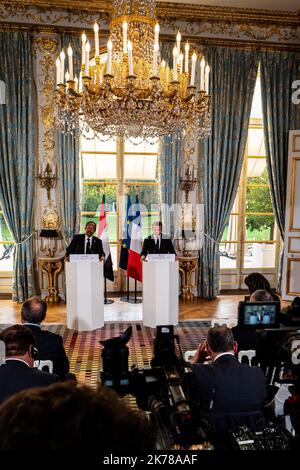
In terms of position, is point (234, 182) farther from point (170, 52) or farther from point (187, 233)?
point (170, 52)

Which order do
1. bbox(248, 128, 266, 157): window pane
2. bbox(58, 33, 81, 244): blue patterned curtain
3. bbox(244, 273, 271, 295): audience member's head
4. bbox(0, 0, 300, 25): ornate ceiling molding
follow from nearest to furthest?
1. bbox(244, 273, 271, 295): audience member's head
2. bbox(0, 0, 300, 25): ornate ceiling molding
3. bbox(58, 33, 81, 244): blue patterned curtain
4. bbox(248, 128, 266, 157): window pane

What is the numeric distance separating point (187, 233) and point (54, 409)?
6.42m

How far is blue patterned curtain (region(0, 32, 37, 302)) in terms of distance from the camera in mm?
6285

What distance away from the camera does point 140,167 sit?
7.24m

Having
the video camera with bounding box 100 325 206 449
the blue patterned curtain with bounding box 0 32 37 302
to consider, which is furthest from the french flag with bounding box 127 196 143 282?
the video camera with bounding box 100 325 206 449

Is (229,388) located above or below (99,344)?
above

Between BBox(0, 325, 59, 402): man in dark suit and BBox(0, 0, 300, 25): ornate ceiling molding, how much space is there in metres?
5.75

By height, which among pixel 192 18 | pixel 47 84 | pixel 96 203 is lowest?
pixel 96 203

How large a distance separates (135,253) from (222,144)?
2584 millimetres

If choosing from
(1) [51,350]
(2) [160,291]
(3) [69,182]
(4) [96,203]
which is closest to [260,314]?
(1) [51,350]

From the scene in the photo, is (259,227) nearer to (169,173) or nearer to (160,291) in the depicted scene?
(169,173)

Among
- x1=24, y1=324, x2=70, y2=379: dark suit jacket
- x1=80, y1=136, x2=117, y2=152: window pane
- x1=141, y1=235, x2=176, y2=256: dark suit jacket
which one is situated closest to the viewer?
x1=24, y1=324, x2=70, y2=379: dark suit jacket

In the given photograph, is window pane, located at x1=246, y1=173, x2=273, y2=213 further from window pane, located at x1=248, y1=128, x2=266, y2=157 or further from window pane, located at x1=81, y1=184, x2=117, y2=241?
window pane, located at x1=81, y1=184, x2=117, y2=241

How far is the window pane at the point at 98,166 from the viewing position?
714cm
